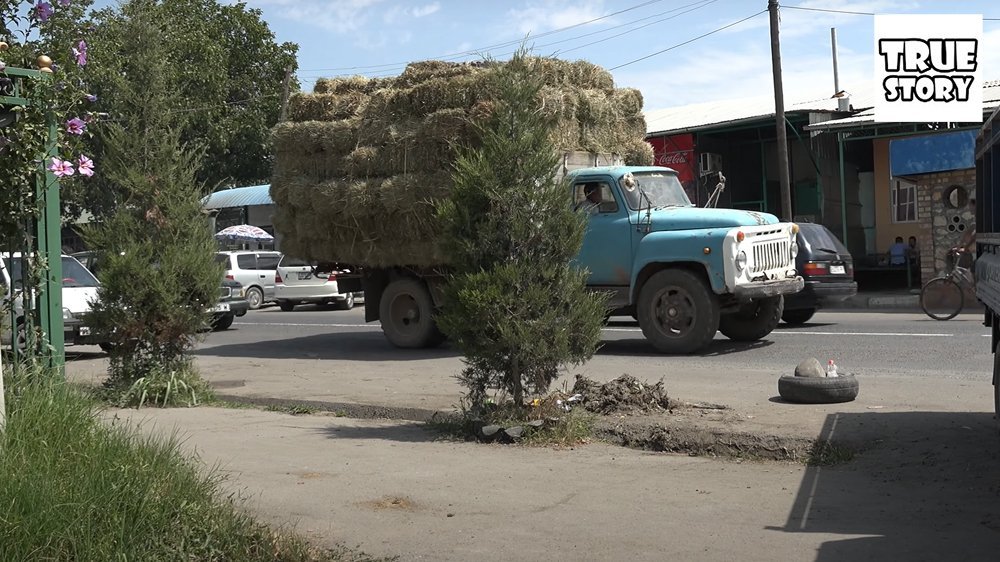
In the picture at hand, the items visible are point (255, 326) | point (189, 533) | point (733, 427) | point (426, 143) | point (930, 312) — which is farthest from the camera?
point (255, 326)

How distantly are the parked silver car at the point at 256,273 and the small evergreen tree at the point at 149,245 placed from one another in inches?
725

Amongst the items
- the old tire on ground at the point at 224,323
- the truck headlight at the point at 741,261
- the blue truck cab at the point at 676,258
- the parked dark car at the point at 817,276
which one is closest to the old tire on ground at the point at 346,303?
the old tire on ground at the point at 224,323

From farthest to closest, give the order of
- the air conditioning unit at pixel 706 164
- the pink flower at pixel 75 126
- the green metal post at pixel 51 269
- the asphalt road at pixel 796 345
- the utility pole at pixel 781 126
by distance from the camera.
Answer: the air conditioning unit at pixel 706 164, the utility pole at pixel 781 126, the asphalt road at pixel 796 345, the green metal post at pixel 51 269, the pink flower at pixel 75 126

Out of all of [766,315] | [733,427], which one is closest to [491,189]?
[733,427]

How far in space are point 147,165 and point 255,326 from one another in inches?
461

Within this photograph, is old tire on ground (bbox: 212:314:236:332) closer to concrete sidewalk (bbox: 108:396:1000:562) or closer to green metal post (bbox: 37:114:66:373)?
concrete sidewalk (bbox: 108:396:1000:562)

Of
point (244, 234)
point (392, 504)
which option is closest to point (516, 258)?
point (392, 504)

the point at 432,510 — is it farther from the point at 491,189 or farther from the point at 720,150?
the point at 720,150

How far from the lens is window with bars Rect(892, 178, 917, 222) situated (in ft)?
93.0

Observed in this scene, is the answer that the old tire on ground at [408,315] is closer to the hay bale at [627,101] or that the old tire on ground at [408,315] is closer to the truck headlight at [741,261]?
the hay bale at [627,101]

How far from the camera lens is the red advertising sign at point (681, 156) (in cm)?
3041

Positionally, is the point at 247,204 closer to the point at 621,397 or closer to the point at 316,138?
the point at 316,138

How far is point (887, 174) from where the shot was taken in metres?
→ 28.8

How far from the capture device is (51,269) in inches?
283
